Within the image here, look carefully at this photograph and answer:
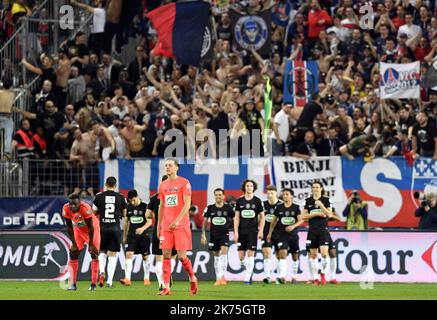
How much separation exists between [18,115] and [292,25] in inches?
325

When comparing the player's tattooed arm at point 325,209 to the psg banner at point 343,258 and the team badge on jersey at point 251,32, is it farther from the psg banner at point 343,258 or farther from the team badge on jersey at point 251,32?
the team badge on jersey at point 251,32

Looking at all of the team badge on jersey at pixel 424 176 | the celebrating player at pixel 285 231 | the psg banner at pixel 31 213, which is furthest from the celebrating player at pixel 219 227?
Result: the team badge on jersey at pixel 424 176

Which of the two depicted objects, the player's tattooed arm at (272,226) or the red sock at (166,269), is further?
the player's tattooed arm at (272,226)

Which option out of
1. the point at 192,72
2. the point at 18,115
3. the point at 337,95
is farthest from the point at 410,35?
the point at 18,115

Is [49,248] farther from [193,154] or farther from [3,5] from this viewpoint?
[3,5]

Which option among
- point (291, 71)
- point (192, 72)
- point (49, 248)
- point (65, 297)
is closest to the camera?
point (65, 297)

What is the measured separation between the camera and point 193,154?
30688 millimetres

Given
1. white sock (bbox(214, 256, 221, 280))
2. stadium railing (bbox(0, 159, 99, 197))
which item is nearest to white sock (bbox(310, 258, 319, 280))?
white sock (bbox(214, 256, 221, 280))

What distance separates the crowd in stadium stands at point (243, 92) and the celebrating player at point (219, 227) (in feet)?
9.03

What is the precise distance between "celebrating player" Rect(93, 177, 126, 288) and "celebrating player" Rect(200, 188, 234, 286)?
2761mm

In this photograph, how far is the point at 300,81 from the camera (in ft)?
105

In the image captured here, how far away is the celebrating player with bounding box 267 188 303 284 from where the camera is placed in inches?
1109

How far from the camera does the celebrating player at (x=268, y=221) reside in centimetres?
2819

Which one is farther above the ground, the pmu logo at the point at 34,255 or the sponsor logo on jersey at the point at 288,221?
the sponsor logo on jersey at the point at 288,221
